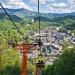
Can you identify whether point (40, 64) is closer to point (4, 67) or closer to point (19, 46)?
point (19, 46)

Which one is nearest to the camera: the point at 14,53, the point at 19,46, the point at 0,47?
the point at 19,46

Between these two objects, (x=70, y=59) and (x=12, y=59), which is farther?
(x=12, y=59)

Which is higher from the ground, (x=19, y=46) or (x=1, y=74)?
(x=19, y=46)

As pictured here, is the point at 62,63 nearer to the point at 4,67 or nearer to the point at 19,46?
the point at 4,67

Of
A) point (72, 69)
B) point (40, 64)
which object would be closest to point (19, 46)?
point (40, 64)

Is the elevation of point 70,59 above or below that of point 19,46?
below

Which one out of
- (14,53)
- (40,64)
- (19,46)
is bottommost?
(14,53)

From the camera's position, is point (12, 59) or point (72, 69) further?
point (12, 59)

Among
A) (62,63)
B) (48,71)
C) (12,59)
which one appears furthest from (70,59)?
(12,59)

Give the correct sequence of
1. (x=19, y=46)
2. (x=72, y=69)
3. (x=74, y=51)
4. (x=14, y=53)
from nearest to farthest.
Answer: (x=19, y=46), (x=72, y=69), (x=74, y=51), (x=14, y=53)
